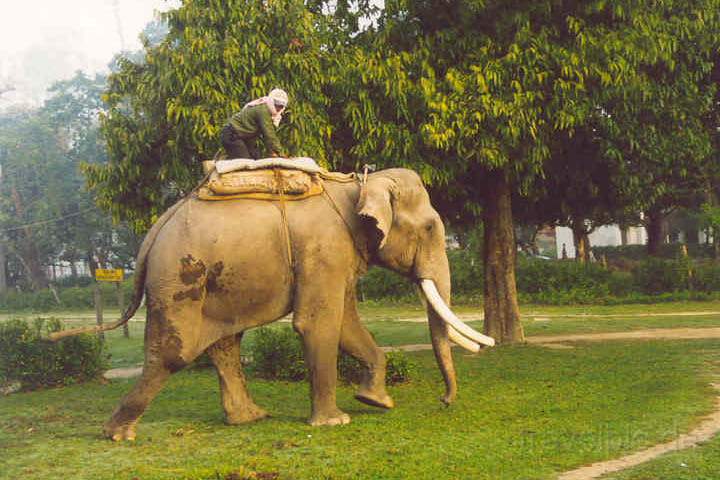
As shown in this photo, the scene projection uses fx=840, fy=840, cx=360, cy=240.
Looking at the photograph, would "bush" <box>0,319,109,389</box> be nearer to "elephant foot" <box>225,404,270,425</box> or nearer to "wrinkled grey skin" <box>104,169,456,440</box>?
"wrinkled grey skin" <box>104,169,456,440</box>

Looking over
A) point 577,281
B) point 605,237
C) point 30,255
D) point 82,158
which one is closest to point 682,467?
point 577,281

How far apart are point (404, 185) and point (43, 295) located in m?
35.5

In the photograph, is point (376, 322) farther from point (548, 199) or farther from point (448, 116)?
point (448, 116)

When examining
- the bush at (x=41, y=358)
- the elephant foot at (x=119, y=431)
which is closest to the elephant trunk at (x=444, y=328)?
the elephant foot at (x=119, y=431)

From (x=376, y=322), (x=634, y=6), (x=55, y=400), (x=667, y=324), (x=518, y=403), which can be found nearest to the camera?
(x=518, y=403)

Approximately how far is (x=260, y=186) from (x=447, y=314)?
2.27 m

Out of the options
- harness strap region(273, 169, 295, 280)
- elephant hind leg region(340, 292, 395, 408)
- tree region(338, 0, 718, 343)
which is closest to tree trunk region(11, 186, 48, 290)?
tree region(338, 0, 718, 343)

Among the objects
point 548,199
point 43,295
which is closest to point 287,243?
point 548,199

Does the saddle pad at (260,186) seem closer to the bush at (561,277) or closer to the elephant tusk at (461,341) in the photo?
the elephant tusk at (461,341)

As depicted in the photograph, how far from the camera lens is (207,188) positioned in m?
8.30

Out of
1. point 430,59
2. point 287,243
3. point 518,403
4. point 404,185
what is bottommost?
point 518,403

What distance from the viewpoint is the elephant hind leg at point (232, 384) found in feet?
28.7

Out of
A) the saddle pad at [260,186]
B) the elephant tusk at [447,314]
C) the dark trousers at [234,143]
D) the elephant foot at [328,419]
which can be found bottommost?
the elephant foot at [328,419]

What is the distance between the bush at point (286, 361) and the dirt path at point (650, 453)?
4.23m
